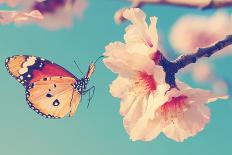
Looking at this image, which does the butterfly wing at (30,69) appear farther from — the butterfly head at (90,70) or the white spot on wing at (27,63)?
the butterfly head at (90,70)

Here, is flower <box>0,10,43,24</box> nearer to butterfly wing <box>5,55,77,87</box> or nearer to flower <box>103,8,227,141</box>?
butterfly wing <box>5,55,77,87</box>

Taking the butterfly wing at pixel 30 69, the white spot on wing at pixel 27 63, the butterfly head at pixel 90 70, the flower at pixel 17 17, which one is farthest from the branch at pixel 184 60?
the white spot on wing at pixel 27 63

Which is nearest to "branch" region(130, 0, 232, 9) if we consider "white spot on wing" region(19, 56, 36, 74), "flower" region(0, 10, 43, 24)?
"flower" region(0, 10, 43, 24)

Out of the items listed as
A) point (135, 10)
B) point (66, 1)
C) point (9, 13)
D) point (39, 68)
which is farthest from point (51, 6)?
point (135, 10)

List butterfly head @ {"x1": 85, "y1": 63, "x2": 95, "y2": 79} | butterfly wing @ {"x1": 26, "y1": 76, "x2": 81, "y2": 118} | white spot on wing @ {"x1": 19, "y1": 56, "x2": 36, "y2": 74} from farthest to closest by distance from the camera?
white spot on wing @ {"x1": 19, "y1": 56, "x2": 36, "y2": 74}
butterfly wing @ {"x1": 26, "y1": 76, "x2": 81, "y2": 118}
butterfly head @ {"x1": 85, "y1": 63, "x2": 95, "y2": 79}

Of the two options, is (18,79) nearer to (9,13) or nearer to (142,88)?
(9,13)
